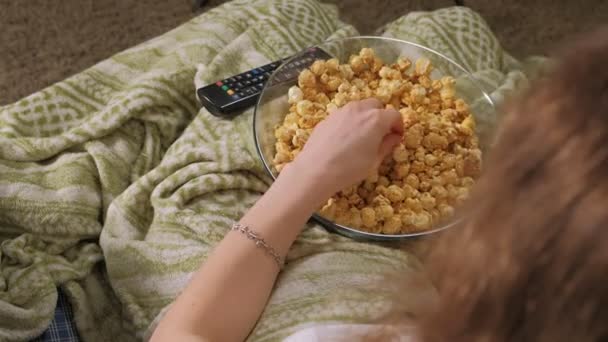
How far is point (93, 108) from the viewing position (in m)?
0.98

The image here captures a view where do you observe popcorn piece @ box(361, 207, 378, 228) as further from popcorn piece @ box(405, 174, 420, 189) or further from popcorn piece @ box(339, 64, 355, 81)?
popcorn piece @ box(339, 64, 355, 81)

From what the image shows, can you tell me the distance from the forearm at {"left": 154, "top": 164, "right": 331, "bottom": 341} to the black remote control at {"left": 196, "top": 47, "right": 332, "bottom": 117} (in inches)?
7.6

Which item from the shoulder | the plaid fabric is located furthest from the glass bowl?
the plaid fabric

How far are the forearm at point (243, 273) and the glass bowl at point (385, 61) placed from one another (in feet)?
0.24

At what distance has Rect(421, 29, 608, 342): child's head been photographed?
1.21 ft

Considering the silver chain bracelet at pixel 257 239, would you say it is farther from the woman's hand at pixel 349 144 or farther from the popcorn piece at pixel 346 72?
the popcorn piece at pixel 346 72

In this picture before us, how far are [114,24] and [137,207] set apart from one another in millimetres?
869

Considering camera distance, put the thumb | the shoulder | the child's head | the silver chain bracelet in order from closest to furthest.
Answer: the child's head
the shoulder
the silver chain bracelet
the thumb

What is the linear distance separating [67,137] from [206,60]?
26cm

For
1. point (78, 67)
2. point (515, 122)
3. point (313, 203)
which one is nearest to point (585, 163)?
point (515, 122)

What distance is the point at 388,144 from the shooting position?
2.75ft

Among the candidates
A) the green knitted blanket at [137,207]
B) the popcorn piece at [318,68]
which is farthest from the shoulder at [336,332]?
the popcorn piece at [318,68]

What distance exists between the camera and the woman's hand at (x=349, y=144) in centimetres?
77

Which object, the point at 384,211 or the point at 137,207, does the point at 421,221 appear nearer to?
the point at 384,211
